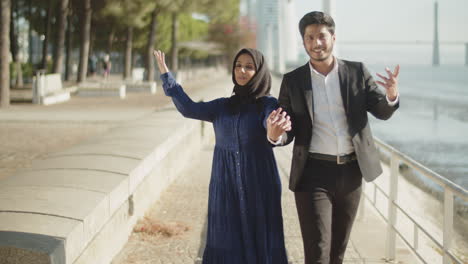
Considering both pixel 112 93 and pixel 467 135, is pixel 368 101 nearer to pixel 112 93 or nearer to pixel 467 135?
pixel 112 93

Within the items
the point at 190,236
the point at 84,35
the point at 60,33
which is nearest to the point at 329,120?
the point at 190,236

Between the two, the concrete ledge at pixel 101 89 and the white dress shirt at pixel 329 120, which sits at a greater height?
the white dress shirt at pixel 329 120

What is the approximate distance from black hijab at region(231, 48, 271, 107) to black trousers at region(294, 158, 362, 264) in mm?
473

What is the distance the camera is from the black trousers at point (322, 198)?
3.69m

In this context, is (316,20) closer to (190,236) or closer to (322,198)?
(322,198)

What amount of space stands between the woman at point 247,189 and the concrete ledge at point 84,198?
841mm

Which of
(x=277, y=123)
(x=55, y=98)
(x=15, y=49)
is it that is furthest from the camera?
(x=15, y=49)

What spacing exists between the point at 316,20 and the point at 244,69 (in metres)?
0.47

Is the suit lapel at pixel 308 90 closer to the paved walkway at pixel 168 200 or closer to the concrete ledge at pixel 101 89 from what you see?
the paved walkway at pixel 168 200

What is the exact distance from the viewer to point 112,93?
26172mm

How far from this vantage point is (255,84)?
3.76 meters

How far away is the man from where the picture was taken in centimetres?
367

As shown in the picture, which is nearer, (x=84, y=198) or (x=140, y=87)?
(x=84, y=198)

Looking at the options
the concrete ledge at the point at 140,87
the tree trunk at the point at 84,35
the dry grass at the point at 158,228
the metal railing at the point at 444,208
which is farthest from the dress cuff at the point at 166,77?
the concrete ledge at the point at 140,87
